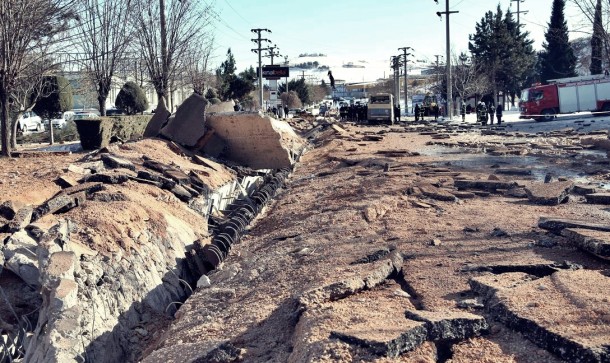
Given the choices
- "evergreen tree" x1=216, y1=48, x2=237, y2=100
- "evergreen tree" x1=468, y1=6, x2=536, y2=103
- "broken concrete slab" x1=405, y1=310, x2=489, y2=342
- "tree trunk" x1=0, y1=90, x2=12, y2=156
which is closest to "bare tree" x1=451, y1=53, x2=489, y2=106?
"evergreen tree" x1=468, y1=6, x2=536, y2=103

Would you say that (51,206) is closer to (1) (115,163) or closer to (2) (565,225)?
(1) (115,163)

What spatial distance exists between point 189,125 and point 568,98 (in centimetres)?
3213

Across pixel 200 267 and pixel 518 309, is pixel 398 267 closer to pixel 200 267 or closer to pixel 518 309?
pixel 518 309

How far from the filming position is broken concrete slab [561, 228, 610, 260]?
6398 mm

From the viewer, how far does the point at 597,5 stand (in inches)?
915

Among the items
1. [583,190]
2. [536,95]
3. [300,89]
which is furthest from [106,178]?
[300,89]

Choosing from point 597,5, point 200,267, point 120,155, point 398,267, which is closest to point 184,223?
point 200,267

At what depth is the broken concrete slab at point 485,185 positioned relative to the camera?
39.9ft

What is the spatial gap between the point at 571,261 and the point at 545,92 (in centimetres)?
3942

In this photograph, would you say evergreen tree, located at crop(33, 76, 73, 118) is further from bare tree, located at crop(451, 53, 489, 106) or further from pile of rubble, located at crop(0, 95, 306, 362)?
bare tree, located at crop(451, 53, 489, 106)

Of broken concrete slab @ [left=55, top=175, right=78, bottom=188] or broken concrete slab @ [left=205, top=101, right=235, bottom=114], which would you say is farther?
broken concrete slab @ [left=205, top=101, right=235, bottom=114]

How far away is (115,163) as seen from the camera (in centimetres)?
1269

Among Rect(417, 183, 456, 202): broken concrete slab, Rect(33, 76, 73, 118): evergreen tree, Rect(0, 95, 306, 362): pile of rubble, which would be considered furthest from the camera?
Rect(33, 76, 73, 118): evergreen tree

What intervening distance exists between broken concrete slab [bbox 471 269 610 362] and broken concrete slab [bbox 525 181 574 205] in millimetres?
4862
